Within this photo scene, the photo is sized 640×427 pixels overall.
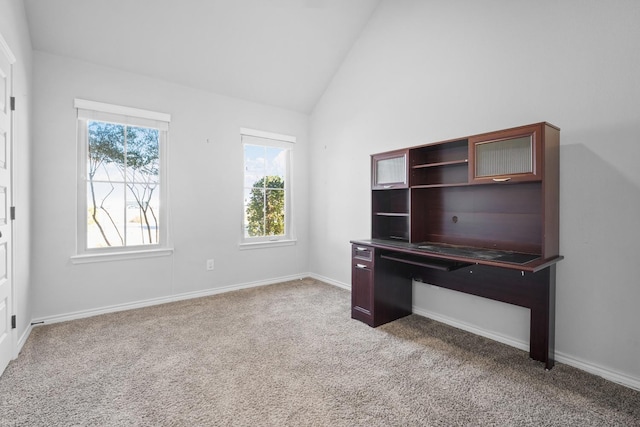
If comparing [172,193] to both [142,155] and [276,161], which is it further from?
[276,161]

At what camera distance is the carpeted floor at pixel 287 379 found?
1690 mm

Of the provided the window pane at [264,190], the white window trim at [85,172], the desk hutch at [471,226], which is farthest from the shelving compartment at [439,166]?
the white window trim at [85,172]

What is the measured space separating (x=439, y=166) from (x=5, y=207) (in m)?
3.40

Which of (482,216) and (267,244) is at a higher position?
(482,216)

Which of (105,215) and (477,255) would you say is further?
(105,215)

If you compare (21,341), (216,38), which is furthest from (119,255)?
(216,38)

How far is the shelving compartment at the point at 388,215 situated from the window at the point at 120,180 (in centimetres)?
241

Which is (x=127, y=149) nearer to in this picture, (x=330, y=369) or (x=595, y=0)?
(x=330, y=369)

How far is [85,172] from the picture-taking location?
3162 mm

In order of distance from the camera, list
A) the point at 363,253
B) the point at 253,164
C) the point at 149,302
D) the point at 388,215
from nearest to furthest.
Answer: the point at 363,253
the point at 388,215
the point at 149,302
the point at 253,164

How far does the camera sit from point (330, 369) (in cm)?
217

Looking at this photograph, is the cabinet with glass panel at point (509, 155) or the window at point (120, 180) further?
the window at point (120, 180)

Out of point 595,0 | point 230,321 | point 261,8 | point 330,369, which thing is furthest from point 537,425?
point 261,8

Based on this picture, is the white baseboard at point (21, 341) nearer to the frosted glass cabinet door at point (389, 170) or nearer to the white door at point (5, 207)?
the white door at point (5, 207)
